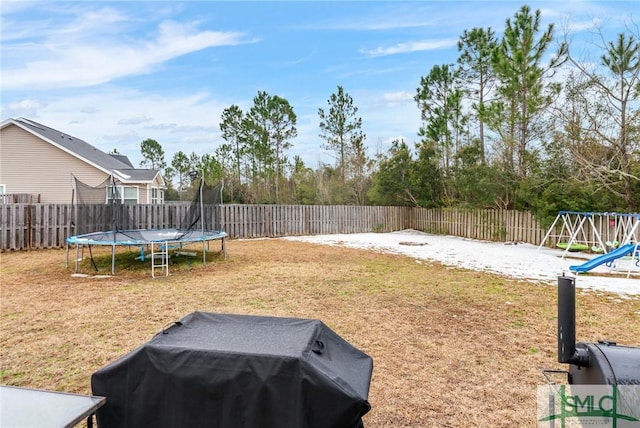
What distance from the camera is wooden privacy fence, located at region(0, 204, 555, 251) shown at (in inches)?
401

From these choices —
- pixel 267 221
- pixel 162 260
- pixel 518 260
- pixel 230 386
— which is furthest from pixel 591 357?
pixel 267 221

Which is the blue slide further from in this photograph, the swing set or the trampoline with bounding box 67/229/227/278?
the trampoline with bounding box 67/229/227/278

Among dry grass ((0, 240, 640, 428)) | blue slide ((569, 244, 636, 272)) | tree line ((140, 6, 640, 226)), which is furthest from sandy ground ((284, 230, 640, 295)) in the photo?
tree line ((140, 6, 640, 226))

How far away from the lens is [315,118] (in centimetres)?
2300

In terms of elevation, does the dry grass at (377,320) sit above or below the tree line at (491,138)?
below

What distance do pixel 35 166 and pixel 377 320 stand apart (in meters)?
16.7

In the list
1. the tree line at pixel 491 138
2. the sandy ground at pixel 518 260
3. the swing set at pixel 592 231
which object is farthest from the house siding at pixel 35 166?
the swing set at pixel 592 231

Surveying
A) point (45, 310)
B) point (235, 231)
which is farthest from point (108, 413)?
point (235, 231)

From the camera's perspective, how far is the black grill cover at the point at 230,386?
152cm

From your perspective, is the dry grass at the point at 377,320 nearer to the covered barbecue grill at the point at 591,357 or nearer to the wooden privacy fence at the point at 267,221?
the covered barbecue grill at the point at 591,357

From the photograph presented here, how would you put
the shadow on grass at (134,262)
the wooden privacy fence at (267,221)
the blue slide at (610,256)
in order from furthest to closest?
the wooden privacy fence at (267,221)
the shadow on grass at (134,262)
the blue slide at (610,256)

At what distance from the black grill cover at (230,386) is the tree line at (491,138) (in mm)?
11137

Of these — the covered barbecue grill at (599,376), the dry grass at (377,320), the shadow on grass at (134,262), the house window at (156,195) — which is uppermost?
the house window at (156,195)

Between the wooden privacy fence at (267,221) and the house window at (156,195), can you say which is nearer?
the wooden privacy fence at (267,221)
